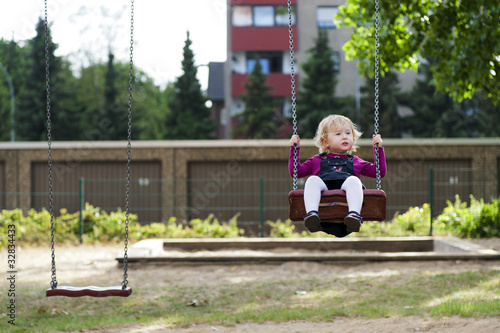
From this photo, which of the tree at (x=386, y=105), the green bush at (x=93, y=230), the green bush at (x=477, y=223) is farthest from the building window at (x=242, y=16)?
the green bush at (x=477, y=223)

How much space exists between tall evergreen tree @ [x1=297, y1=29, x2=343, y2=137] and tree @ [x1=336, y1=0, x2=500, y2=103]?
56.2 feet

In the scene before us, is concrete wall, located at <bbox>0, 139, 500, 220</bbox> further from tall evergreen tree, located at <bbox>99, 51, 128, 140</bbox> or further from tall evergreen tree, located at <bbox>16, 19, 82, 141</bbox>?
tall evergreen tree, located at <bbox>99, 51, 128, 140</bbox>

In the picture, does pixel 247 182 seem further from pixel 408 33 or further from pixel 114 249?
pixel 408 33

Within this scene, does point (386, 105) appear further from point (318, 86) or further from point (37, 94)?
point (37, 94)

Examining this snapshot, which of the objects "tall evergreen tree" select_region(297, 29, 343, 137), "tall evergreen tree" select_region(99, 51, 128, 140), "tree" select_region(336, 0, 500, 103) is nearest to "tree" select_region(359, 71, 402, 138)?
"tall evergreen tree" select_region(297, 29, 343, 137)

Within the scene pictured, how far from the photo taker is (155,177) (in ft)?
59.6

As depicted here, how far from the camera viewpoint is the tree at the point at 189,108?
33.4 meters

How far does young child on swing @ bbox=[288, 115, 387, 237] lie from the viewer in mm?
5152

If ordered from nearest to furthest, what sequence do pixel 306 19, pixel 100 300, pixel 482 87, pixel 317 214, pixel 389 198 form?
1. pixel 317 214
2. pixel 100 300
3. pixel 482 87
4. pixel 389 198
5. pixel 306 19

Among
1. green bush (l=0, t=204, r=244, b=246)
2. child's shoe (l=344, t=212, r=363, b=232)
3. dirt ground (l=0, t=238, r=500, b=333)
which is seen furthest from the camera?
green bush (l=0, t=204, r=244, b=246)

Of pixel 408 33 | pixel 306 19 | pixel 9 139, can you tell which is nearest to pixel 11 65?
pixel 9 139

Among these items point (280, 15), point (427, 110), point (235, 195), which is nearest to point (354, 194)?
point (235, 195)

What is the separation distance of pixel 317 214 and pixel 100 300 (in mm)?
4304

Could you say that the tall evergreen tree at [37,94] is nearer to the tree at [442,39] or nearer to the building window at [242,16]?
the building window at [242,16]
